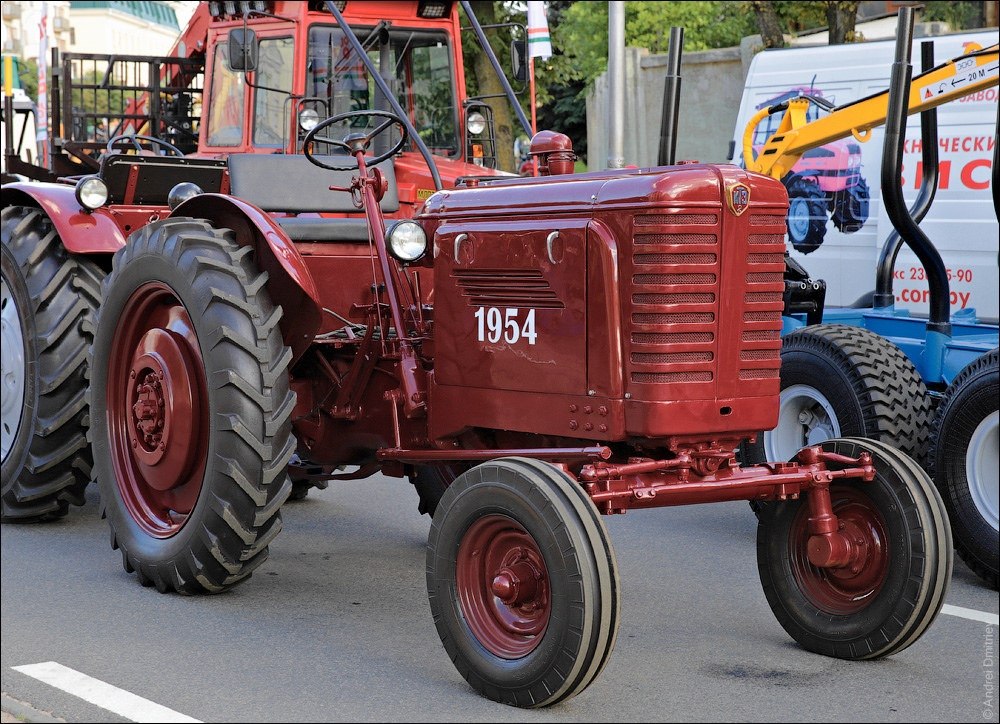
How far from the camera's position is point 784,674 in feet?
14.5

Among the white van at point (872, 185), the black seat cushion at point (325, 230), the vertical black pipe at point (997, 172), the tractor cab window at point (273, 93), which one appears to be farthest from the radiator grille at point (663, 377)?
the tractor cab window at point (273, 93)

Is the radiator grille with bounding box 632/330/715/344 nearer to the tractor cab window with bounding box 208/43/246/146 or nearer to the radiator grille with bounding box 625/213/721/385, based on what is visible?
the radiator grille with bounding box 625/213/721/385

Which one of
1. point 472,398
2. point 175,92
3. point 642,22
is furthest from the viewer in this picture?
point 642,22

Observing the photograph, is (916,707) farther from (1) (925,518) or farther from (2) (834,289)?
(2) (834,289)

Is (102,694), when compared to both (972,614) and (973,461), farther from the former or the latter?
(973,461)

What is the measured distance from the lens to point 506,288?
4504 mm

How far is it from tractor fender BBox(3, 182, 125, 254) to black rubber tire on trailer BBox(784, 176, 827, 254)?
476 cm

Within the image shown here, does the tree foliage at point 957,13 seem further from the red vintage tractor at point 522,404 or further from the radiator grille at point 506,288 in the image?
the radiator grille at point 506,288

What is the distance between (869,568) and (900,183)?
2.68m

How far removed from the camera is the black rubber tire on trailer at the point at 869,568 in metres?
4.36

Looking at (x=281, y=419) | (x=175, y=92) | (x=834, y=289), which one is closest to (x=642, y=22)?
(x=175, y=92)

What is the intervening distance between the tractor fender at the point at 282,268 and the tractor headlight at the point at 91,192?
1288 mm

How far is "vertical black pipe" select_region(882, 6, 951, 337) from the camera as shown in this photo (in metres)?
6.47

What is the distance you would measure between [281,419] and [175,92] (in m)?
7.28
